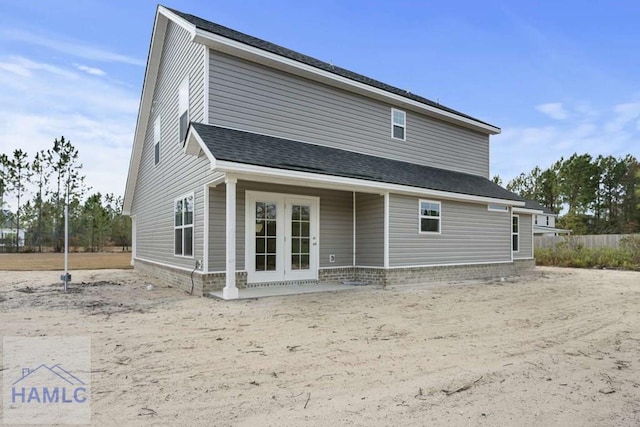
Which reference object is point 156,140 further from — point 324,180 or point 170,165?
point 324,180

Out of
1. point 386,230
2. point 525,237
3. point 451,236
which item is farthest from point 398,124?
point 525,237

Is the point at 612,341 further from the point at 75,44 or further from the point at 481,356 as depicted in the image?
the point at 75,44

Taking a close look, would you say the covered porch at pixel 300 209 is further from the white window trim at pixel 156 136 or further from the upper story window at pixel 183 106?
the white window trim at pixel 156 136

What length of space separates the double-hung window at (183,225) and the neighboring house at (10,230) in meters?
27.4

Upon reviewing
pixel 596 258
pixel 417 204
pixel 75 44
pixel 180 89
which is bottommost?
pixel 596 258

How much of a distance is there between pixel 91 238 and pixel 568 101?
35985mm

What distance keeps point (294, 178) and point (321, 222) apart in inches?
93.2

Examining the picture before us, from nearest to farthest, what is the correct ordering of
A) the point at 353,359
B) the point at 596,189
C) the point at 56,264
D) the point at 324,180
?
the point at 353,359 → the point at 324,180 → the point at 56,264 → the point at 596,189

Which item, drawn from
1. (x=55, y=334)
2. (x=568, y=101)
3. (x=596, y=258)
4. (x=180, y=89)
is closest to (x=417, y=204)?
(x=180, y=89)

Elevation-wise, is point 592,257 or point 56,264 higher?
point 592,257

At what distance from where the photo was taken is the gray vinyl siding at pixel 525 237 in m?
15.8

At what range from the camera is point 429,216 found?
11.2 metres

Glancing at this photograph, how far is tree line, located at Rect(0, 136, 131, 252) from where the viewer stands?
30516 millimetres

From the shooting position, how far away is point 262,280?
30.0 feet
